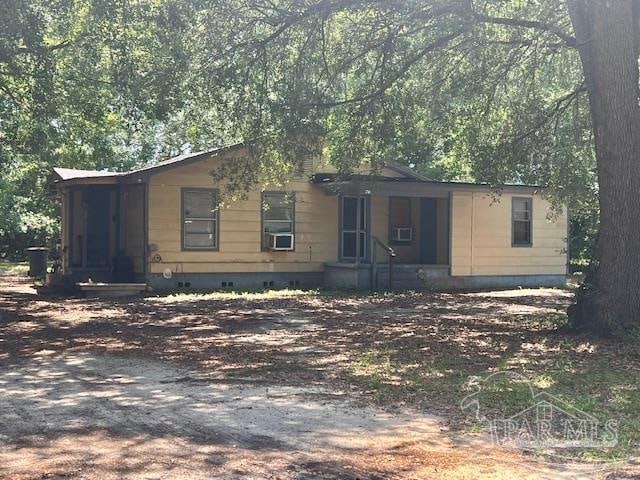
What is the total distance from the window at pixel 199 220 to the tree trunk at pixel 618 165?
9.55 metres

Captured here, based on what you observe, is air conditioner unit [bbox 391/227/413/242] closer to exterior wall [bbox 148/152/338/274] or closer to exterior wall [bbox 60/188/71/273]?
exterior wall [bbox 148/152/338/274]

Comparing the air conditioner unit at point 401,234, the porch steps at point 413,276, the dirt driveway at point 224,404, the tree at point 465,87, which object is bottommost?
the dirt driveway at point 224,404

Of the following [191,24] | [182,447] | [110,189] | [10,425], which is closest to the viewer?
[182,447]

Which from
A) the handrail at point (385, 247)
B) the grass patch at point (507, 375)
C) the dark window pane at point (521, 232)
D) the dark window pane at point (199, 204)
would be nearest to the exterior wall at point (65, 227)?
the dark window pane at point (199, 204)

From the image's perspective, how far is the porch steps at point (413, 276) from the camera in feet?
57.4

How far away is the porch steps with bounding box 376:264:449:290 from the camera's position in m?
17.5

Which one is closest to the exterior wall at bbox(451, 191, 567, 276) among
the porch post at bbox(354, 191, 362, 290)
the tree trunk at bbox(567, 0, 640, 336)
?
the porch post at bbox(354, 191, 362, 290)

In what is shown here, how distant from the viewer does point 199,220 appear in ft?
54.7

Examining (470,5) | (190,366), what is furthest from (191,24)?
(190,366)

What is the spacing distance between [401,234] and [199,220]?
18.5 feet

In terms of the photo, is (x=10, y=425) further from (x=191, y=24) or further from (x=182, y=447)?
(x=191, y=24)

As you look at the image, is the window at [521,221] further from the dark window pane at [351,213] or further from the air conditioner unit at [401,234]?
the dark window pane at [351,213]

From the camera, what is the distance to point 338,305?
13.9 metres

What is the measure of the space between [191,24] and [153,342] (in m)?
4.92
